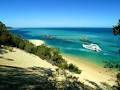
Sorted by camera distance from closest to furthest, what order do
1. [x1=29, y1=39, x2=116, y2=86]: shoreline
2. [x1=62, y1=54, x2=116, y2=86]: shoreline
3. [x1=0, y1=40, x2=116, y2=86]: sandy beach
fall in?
1. [x1=0, y1=40, x2=116, y2=86]: sandy beach
2. [x1=29, y1=39, x2=116, y2=86]: shoreline
3. [x1=62, y1=54, x2=116, y2=86]: shoreline

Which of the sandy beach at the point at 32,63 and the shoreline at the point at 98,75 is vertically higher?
the sandy beach at the point at 32,63

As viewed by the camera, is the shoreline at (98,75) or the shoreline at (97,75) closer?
the shoreline at (97,75)

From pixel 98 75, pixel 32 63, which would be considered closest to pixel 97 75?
pixel 98 75

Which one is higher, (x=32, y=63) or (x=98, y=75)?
(x=32, y=63)

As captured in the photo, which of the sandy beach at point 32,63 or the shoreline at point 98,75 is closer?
the sandy beach at point 32,63

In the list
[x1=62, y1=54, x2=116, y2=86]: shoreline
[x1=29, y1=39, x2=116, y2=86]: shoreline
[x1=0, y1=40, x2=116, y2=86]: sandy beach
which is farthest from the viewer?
[x1=62, y1=54, x2=116, y2=86]: shoreline

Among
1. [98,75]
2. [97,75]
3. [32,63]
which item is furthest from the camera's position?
[98,75]

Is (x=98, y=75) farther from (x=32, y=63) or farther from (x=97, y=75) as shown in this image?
(x=32, y=63)

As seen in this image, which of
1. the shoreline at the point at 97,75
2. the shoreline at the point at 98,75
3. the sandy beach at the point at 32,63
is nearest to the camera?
the sandy beach at the point at 32,63

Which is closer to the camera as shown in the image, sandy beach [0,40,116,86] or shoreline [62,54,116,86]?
sandy beach [0,40,116,86]

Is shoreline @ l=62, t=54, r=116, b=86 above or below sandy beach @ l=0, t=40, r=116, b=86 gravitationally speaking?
below

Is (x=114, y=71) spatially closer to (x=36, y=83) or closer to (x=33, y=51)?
(x=33, y=51)

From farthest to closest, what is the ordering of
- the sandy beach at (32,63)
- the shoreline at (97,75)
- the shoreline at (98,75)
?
the shoreline at (98,75)
the shoreline at (97,75)
the sandy beach at (32,63)
